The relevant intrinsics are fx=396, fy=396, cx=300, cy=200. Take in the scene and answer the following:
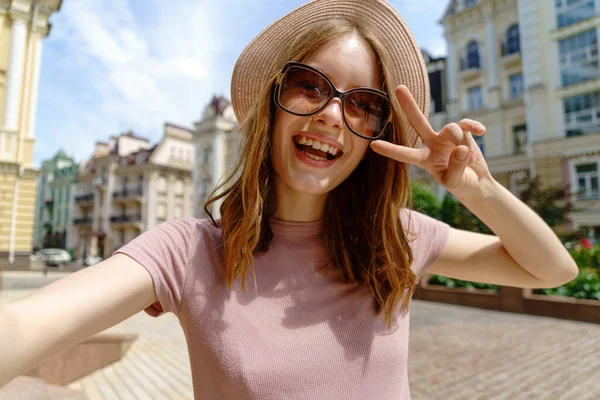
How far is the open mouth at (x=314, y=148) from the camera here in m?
1.22

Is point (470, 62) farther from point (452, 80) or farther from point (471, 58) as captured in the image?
point (452, 80)

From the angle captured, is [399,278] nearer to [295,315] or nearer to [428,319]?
[295,315]

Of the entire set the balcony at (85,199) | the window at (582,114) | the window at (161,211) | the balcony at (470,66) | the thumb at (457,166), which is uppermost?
the balcony at (470,66)

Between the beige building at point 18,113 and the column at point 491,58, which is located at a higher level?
the column at point 491,58

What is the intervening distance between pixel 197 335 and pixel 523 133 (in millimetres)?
22214

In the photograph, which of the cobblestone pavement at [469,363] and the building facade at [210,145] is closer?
the cobblestone pavement at [469,363]

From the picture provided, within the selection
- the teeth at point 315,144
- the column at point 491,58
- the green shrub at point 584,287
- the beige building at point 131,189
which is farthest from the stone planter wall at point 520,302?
the beige building at point 131,189

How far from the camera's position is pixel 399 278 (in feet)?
4.20

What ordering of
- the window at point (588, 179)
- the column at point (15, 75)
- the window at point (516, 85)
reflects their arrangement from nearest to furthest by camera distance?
the column at point (15, 75)
the window at point (588, 179)
the window at point (516, 85)

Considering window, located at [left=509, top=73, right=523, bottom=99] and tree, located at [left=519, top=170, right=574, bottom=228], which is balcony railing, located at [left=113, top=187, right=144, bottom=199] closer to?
window, located at [left=509, top=73, right=523, bottom=99]

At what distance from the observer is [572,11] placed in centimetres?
→ 1780

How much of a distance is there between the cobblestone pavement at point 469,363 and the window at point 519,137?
14796 millimetres

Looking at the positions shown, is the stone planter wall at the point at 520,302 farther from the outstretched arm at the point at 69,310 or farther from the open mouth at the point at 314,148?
the outstretched arm at the point at 69,310

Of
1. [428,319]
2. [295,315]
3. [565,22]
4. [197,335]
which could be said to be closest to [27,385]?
[197,335]
